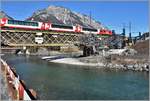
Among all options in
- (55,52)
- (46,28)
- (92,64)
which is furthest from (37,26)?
(55,52)

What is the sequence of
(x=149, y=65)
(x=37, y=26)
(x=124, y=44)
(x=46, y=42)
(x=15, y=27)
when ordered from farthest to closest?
1. (x=124, y=44)
2. (x=46, y=42)
3. (x=37, y=26)
4. (x=15, y=27)
5. (x=149, y=65)

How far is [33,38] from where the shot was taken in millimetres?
65812

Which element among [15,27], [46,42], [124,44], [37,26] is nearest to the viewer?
[15,27]

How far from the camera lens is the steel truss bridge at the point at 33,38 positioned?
186 feet

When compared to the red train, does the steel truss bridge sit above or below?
below

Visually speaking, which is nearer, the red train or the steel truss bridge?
the red train

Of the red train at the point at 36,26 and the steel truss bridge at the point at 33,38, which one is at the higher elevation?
the red train at the point at 36,26

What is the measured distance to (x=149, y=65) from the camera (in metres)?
41.4

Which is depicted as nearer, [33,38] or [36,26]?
[36,26]

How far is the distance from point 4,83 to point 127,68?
2623 cm

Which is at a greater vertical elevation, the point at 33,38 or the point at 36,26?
the point at 36,26

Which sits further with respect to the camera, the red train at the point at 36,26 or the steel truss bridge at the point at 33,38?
the steel truss bridge at the point at 33,38

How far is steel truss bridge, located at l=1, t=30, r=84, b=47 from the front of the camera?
186ft

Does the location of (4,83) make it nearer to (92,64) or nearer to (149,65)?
(149,65)
